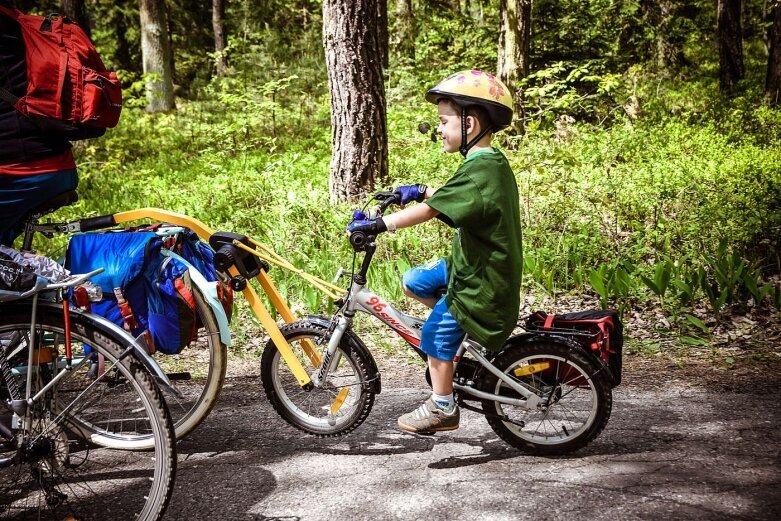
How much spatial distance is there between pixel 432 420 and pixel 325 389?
0.70 metres

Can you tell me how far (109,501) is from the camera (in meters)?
3.26

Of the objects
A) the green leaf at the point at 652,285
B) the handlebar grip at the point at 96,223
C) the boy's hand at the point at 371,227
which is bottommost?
the green leaf at the point at 652,285

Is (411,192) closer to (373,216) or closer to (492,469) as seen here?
(373,216)

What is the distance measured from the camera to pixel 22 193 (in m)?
3.29

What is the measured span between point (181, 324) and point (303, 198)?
15.9 ft

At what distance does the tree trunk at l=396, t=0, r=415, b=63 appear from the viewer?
591 inches

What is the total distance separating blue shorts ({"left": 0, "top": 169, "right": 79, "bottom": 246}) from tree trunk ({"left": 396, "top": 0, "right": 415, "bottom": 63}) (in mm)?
11887

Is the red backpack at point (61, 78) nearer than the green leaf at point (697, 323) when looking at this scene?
Yes

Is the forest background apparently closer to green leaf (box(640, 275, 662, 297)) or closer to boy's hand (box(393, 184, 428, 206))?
green leaf (box(640, 275, 662, 297))

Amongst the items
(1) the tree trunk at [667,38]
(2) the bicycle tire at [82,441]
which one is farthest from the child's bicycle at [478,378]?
(1) the tree trunk at [667,38]

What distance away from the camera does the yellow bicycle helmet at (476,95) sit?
3.31 meters

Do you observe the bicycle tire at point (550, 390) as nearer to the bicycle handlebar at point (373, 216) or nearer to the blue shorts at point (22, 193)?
the bicycle handlebar at point (373, 216)

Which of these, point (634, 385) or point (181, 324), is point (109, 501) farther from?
point (634, 385)

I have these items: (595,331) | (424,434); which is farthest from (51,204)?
(595,331)
